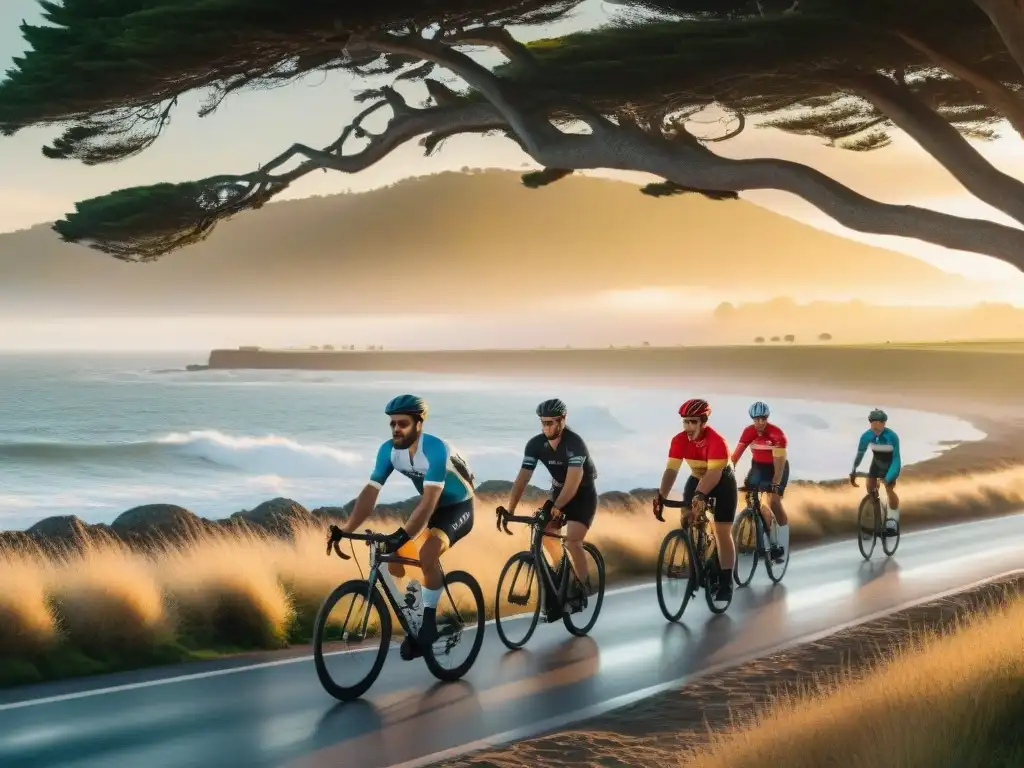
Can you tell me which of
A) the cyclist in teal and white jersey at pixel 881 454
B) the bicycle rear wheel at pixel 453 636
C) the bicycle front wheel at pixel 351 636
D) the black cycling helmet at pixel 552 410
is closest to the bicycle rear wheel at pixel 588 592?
the black cycling helmet at pixel 552 410

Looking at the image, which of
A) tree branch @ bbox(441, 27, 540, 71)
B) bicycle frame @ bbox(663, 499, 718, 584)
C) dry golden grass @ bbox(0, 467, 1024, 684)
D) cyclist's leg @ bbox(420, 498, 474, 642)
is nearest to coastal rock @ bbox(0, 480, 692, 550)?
dry golden grass @ bbox(0, 467, 1024, 684)

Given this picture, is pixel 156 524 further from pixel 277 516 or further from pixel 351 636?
pixel 351 636

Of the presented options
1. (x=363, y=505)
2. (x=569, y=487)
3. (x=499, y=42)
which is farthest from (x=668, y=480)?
(x=499, y=42)

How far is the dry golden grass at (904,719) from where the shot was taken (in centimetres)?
730

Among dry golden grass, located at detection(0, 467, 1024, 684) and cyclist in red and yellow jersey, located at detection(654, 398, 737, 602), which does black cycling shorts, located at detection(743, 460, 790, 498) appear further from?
dry golden grass, located at detection(0, 467, 1024, 684)

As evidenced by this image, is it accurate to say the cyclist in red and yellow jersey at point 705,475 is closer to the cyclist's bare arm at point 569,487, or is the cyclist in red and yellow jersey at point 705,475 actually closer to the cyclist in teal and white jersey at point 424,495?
the cyclist's bare arm at point 569,487

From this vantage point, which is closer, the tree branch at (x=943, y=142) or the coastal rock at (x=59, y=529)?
the tree branch at (x=943, y=142)

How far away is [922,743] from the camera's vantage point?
7441 mm

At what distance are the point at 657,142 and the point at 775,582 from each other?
516 cm

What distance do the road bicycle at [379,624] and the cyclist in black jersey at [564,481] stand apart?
147cm

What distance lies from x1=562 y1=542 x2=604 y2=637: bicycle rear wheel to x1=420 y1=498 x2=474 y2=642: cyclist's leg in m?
2.16

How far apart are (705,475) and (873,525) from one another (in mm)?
6670

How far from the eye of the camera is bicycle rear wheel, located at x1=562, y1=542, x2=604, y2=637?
11969 mm

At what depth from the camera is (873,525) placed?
18594mm
